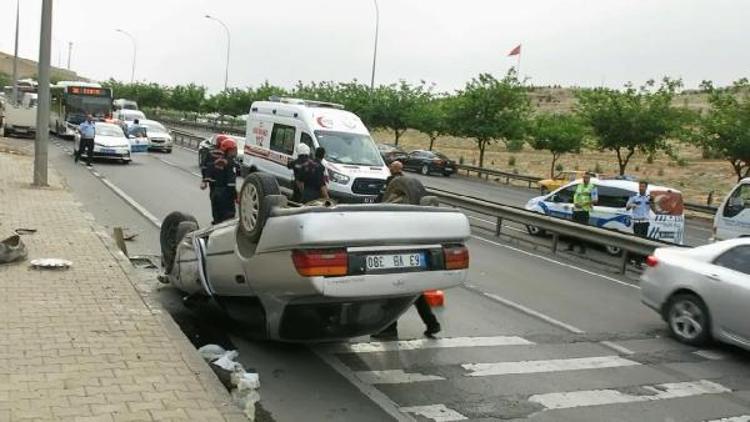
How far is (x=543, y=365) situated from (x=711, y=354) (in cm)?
226

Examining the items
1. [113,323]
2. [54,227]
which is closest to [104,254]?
[54,227]

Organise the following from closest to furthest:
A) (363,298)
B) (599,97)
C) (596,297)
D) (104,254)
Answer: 1. (363,298)
2. (104,254)
3. (596,297)
4. (599,97)

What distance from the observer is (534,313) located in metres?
9.16

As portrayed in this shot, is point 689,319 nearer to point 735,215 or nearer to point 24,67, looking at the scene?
point 735,215

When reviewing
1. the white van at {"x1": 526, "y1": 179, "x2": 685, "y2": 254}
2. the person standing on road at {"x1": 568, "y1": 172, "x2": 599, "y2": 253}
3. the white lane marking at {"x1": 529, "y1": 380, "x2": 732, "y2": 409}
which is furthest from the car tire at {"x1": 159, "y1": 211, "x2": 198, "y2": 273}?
the white van at {"x1": 526, "y1": 179, "x2": 685, "y2": 254}

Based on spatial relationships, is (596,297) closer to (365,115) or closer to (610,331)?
(610,331)

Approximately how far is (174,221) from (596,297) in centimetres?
590

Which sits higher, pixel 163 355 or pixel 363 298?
pixel 363 298

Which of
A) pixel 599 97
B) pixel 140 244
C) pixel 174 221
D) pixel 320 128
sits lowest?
pixel 140 244

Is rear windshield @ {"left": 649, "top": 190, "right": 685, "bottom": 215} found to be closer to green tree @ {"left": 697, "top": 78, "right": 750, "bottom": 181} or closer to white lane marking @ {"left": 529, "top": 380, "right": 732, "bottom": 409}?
white lane marking @ {"left": 529, "top": 380, "right": 732, "bottom": 409}

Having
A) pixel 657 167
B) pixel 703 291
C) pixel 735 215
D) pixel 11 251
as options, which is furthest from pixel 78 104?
pixel 657 167

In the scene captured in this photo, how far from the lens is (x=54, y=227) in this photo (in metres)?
11.3

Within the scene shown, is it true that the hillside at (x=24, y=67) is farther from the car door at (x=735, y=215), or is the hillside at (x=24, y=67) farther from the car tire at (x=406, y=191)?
the car tire at (x=406, y=191)

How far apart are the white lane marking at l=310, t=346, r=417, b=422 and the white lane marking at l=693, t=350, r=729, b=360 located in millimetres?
3981
